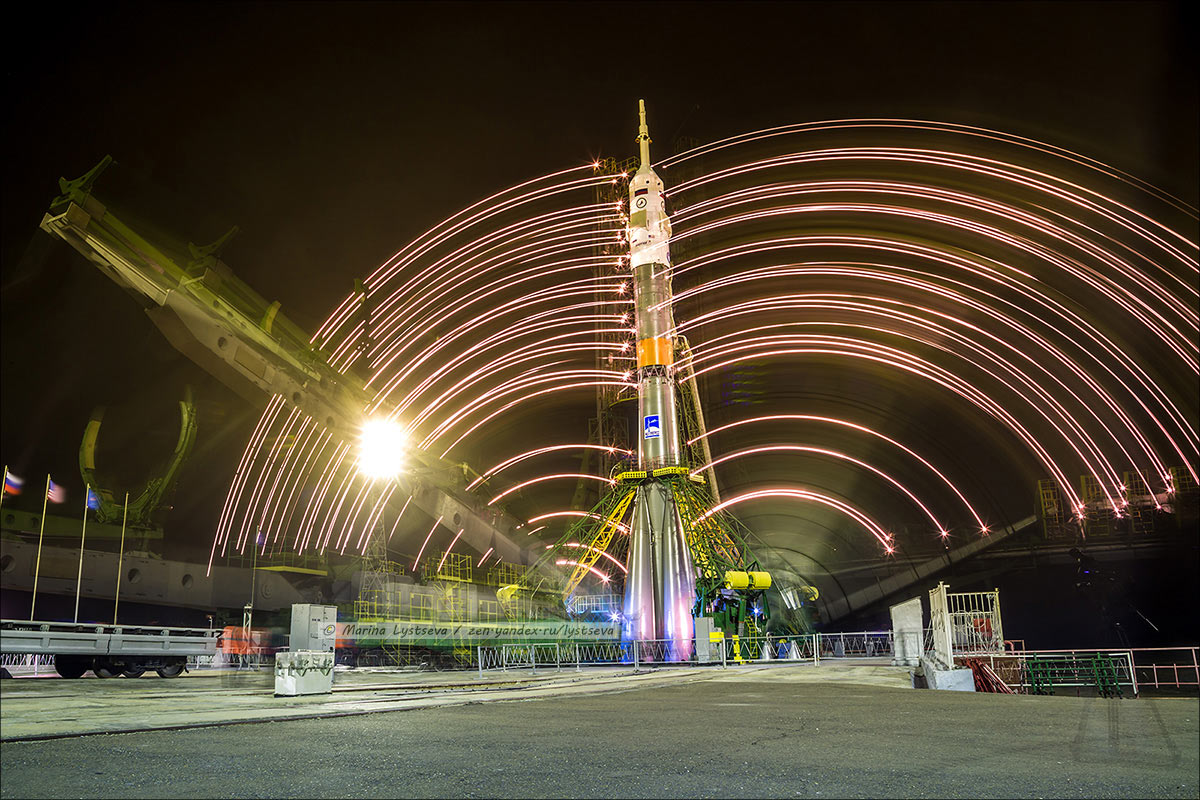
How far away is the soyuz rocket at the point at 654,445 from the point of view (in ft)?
113

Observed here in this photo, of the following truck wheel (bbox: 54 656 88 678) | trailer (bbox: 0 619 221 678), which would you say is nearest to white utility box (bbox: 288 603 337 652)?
trailer (bbox: 0 619 221 678)

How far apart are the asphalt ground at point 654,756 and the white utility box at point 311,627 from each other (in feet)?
14.9

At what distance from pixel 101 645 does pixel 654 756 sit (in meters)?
5.96

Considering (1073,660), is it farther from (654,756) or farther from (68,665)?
(68,665)

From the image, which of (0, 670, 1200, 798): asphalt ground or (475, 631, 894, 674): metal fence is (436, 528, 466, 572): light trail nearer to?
(475, 631, 894, 674): metal fence

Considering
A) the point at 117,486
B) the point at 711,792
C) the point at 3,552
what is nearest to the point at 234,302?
the point at 117,486

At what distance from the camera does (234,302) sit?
2756cm

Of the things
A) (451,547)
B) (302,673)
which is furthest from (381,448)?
(302,673)

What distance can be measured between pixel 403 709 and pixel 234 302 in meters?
22.0

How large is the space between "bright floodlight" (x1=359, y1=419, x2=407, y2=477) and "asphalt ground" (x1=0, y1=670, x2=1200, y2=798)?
2428cm

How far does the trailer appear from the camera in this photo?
411 centimetres

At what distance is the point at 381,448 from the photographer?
32.6 metres

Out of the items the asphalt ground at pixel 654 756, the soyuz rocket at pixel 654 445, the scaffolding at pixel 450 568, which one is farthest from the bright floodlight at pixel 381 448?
the asphalt ground at pixel 654 756

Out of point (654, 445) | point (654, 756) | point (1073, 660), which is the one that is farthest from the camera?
point (654, 445)
